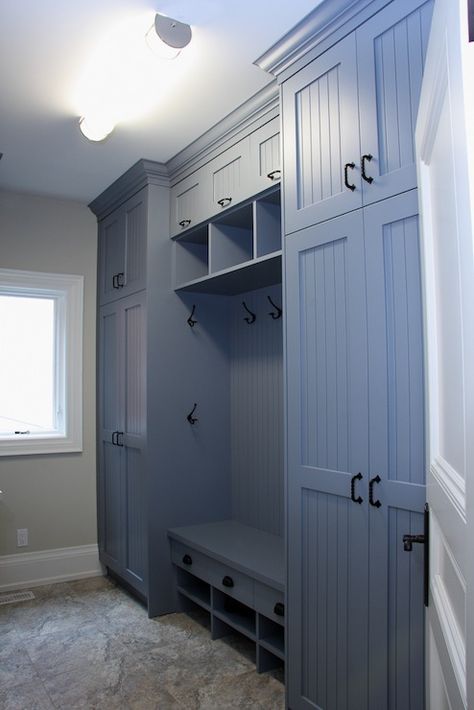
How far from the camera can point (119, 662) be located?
8.79 ft

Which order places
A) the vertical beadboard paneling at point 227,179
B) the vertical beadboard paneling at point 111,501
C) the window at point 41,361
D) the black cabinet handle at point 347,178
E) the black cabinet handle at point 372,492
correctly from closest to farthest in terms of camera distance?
the black cabinet handle at point 372,492 → the black cabinet handle at point 347,178 → the vertical beadboard paneling at point 227,179 → the vertical beadboard paneling at point 111,501 → the window at point 41,361

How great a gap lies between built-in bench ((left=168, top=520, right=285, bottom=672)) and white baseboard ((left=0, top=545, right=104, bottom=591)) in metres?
0.97

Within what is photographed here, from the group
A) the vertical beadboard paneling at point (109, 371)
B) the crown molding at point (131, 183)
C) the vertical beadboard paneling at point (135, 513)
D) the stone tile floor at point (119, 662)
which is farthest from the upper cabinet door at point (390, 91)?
the vertical beadboard paneling at point (109, 371)

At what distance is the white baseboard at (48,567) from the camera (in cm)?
368

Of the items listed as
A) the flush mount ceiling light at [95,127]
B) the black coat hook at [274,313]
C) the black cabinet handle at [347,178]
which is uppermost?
the flush mount ceiling light at [95,127]

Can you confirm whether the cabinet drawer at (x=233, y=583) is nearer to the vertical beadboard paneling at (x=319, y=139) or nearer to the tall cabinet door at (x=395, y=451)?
the tall cabinet door at (x=395, y=451)


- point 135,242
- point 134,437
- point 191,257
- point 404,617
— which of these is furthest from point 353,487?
point 135,242

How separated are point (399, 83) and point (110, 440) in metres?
2.80

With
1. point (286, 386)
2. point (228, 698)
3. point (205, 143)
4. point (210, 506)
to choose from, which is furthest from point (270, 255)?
point (228, 698)

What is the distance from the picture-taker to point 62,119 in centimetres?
282

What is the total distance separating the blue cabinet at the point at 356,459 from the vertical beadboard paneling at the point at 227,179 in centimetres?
79

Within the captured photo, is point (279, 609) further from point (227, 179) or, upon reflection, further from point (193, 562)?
point (227, 179)

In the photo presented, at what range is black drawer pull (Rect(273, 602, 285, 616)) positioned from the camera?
239 cm

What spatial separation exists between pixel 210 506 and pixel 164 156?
2052 millimetres
